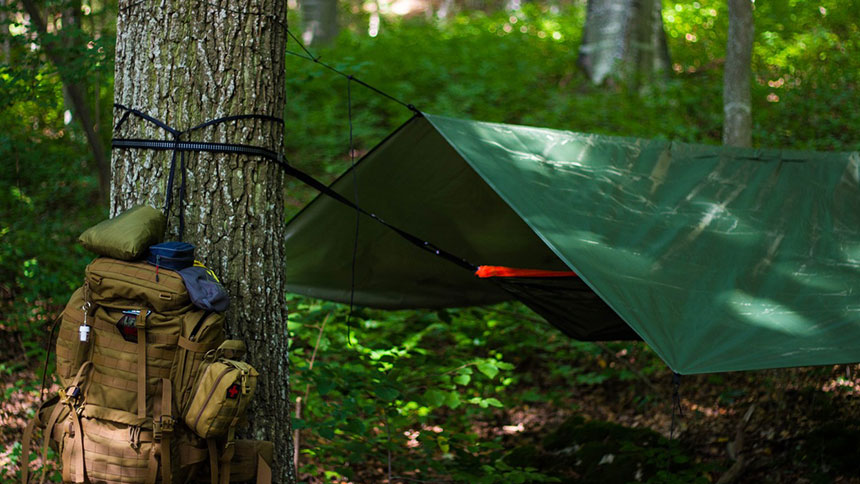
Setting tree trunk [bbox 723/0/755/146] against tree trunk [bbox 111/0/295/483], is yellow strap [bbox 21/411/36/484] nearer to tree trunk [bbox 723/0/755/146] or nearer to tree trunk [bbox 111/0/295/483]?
tree trunk [bbox 111/0/295/483]

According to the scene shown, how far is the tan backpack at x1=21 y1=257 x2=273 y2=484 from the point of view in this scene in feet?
5.44

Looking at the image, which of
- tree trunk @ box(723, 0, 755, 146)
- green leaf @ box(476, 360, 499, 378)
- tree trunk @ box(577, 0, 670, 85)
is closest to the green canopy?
green leaf @ box(476, 360, 499, 378)

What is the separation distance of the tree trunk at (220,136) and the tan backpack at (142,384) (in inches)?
12.6

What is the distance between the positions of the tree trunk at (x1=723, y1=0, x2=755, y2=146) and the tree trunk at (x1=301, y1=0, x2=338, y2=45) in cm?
736

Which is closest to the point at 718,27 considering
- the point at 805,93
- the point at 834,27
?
the point at 834,27

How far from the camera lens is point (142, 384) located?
1.68 m

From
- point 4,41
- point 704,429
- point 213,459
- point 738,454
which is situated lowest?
point 704,429

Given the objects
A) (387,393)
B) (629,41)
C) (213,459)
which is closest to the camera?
(213,459)

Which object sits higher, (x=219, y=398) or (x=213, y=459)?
(x=219, y=398)

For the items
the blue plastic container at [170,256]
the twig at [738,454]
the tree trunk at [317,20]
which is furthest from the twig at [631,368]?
the tree trunk at [317,20]

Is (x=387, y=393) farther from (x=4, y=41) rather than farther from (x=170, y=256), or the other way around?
(x=4, y=41)

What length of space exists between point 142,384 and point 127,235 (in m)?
0.39

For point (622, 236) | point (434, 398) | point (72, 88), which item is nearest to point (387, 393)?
point (434, 398)

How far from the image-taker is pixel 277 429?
6.97 feet
